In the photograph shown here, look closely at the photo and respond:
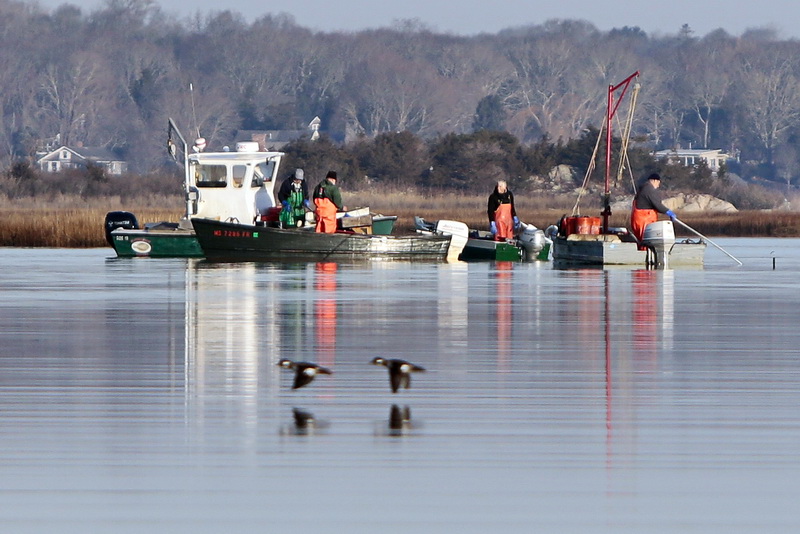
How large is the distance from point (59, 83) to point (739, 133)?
193 ft

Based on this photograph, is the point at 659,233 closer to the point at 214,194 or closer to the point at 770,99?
the point at 214,194

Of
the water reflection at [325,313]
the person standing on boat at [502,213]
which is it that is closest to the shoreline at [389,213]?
the person standing on boat at [502,213]

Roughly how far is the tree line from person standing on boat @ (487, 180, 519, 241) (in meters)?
96.3

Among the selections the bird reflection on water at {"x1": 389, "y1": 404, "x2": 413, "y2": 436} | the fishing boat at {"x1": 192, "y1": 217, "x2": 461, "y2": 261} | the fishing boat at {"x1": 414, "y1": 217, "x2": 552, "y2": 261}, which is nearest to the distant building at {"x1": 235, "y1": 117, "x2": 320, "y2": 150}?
the fishing boat at {"x1": 414, "y1": 217, "x2": 552, "y2": 261}

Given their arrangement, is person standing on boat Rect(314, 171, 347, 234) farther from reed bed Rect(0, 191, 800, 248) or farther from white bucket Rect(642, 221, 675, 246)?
reed bed Rect(0, 191, 800, 248)

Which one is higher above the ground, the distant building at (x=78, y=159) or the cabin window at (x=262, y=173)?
the distant building at (x=78, y=159)

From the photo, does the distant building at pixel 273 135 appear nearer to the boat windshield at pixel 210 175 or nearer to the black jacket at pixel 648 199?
the boat windshield at pixel 210 175

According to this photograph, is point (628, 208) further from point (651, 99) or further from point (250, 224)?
point (651, 99)

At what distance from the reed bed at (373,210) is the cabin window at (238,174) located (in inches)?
376

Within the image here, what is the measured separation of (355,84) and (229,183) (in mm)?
A: 122844

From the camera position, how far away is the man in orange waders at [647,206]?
27.6 metres

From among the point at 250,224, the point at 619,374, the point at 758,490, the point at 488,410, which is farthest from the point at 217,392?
the point at 250,224

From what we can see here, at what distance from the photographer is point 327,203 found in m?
29.8

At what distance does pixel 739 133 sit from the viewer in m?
147
